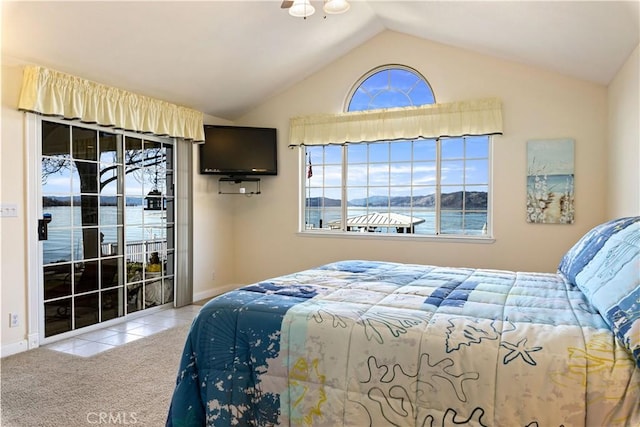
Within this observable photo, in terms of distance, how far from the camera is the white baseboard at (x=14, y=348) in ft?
10.7

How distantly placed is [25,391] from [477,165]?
4603 mm

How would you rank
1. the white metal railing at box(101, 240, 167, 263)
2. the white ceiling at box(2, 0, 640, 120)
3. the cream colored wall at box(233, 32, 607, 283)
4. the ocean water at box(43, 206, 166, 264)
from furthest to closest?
the white metal railing at box(101, 240, 167, 263) → the cream colored wall at box(233, 32, 607, 283) → the ocean water at box(43, 206, 166, 264) → the white ceiling at box(2, 0, 640, 120)

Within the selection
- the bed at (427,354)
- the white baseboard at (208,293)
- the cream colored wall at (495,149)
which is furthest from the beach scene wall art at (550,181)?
the white baseboard at (208,293)

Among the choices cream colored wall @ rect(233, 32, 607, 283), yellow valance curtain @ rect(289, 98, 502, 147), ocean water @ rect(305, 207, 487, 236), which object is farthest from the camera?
ocean water @ rect(305, 207, 487, 236)

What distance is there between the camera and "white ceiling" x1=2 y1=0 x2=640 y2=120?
3064 mm

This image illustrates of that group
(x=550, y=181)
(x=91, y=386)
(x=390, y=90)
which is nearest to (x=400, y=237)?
(x=550, y=181)

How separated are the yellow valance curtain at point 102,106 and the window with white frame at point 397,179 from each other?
1662 millimetres

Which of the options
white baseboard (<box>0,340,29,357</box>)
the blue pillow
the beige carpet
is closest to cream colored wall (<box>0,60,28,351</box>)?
white baseboard (<box>0,340,29,357</box>)

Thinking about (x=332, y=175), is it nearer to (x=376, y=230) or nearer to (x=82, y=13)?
(x=376, y=230)

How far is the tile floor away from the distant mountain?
2.15m

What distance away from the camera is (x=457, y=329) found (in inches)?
59.9

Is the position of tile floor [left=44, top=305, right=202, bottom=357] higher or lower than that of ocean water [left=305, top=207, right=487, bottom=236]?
lower

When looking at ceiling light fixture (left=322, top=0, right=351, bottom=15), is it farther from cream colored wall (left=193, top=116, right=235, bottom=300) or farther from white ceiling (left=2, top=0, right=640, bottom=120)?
cream colored wall (left=193, top=116, right=235, bottom=300)

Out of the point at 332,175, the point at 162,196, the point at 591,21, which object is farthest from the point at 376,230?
the point at 591,21
